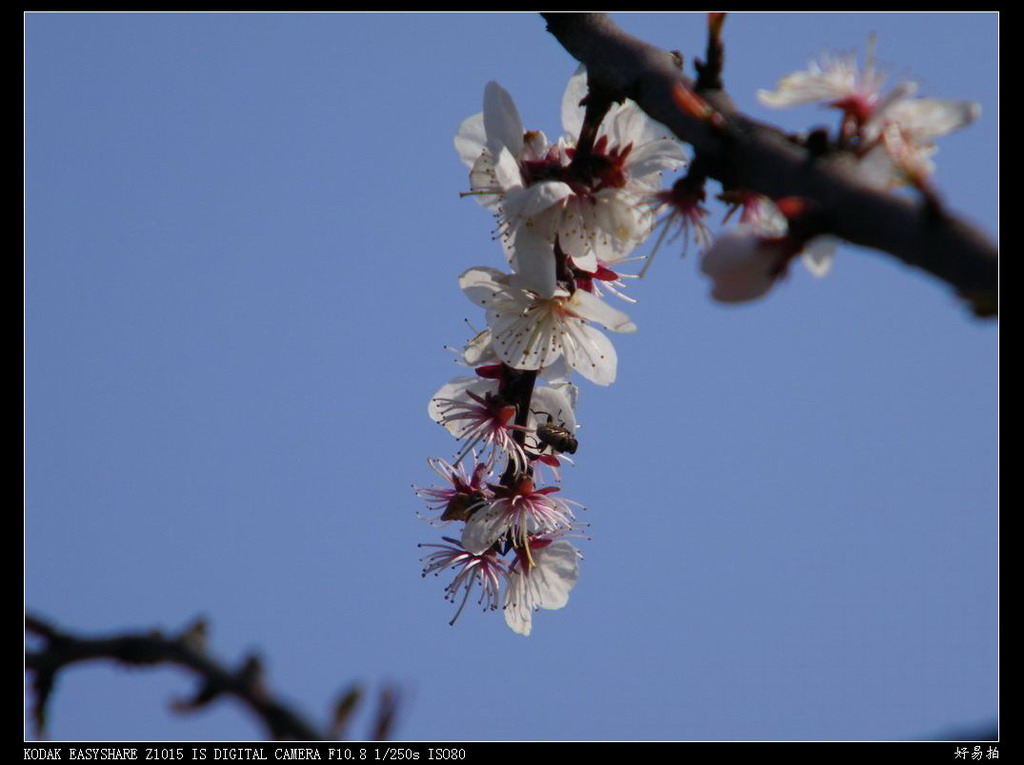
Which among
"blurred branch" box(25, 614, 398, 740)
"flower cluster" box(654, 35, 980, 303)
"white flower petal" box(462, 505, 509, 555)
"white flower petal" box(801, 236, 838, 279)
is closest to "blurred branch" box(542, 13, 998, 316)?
"flower cluster" box(654, 35, 980, 303)

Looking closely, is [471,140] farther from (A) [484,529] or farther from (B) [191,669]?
(B) [191,669]

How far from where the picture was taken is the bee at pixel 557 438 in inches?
134

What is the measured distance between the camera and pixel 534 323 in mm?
3273

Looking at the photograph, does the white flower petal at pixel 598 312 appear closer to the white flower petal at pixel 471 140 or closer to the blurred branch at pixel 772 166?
the white flower petal at pixel 471 140

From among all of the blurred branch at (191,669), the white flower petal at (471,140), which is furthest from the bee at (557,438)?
the blurred branch at (191,669)

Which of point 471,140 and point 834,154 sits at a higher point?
point 471,140

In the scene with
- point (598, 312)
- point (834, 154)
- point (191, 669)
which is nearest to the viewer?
point (191, 669)

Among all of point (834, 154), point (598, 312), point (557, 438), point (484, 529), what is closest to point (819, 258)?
point (834, 154)

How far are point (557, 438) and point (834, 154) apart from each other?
1.75m

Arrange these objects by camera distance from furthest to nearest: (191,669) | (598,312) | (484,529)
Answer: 1. (484,529)
2. (598,312)
3. (191,669)

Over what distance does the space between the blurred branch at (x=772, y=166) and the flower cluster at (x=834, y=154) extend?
0.05 metres
